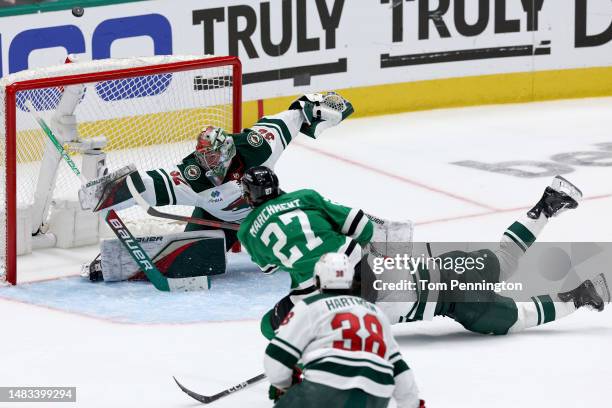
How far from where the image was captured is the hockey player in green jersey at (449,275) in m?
5.39

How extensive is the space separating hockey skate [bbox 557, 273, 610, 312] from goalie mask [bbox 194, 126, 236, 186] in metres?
1.57

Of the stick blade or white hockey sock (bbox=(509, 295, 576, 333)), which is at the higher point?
white hockey sock (bbox=(509, 295, 576, 333))

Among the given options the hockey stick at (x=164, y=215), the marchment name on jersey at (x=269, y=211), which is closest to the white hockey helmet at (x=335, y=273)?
the marchment name on jersey at (x=269, y=211)

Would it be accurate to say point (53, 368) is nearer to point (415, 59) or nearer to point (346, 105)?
point (346, 105)

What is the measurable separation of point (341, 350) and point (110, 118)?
14.1 feet

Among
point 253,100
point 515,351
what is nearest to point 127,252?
point 515,351

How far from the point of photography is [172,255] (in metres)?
7.05

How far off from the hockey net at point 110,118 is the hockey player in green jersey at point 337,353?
9.39ft

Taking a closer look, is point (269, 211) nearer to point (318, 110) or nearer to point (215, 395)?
point (215, 395)

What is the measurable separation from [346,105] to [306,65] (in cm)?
257

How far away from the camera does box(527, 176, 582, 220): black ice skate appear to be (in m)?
6.34

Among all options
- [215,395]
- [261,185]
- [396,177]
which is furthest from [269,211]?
[396,177]

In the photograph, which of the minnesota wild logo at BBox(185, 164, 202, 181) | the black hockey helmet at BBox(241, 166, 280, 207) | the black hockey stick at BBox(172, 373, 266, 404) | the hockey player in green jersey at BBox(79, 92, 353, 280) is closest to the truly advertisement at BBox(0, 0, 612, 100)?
the hockey player in green jersey at BBox(79, 92, 353, 280)

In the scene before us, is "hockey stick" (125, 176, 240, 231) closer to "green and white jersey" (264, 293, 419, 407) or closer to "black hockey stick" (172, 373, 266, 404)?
"black hockey stick" (172, 373, 266, 404)
